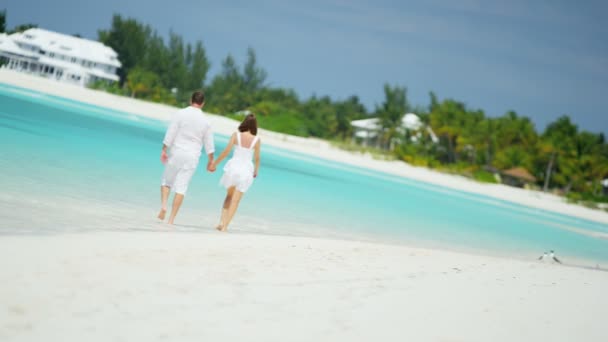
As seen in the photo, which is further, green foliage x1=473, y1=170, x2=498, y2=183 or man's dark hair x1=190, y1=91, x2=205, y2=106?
green foliage x1=473, y1=170, x2=498, y2=183

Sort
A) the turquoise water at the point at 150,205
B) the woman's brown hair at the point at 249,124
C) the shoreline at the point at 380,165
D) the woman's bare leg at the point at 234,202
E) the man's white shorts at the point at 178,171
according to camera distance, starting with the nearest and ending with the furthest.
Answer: the man's white shorts at the point at 178,171
the turquoise water at the point at 150,205
the woman's brown hair at the point at 249,124
the woman's bare leg at the point at 234,202
the shoreline at the point at 380,165

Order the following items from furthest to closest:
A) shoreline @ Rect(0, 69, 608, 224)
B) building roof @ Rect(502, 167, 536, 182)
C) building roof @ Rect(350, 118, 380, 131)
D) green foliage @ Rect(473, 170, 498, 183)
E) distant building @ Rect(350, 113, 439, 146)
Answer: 1. building roof @ Rect(350, 118, 380, 131)
2. distant building @ Rect(350, 113, 439, 146)
3. building roof @ Rect(502, 167, 536, 182)
4. green foliage @ Rect(473, 170, 498, 183)
5. shoreline @ Rect(0, 69, 608, 224)

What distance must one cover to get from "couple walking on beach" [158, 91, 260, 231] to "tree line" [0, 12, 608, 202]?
4810cm

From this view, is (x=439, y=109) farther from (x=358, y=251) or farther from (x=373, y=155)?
(x=358, y=251)

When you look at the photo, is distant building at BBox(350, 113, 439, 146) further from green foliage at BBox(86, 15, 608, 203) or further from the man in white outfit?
the man in white outfit

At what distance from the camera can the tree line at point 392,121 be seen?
179 ft

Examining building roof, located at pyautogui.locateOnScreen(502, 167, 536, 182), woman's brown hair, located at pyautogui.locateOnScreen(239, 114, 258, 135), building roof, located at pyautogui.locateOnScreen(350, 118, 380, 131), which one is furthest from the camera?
building roof, located at pyautogui.locateOnScreen(350, 118, 380, 131)

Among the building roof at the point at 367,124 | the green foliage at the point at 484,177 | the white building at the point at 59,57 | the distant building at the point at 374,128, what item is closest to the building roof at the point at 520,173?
the green foliage at the point at 484,177

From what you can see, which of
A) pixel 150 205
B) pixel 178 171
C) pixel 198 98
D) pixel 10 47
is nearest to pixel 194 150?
pixel 178 171

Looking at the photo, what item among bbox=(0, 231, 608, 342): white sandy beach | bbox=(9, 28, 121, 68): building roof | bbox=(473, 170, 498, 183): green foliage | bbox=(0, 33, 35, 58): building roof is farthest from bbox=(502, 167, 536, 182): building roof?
bbox=(0, 33, 35, 58): building roof

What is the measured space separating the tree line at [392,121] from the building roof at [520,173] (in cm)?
42

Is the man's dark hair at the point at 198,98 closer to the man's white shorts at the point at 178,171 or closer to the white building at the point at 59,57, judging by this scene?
the man's white shorts at the point at 178,171

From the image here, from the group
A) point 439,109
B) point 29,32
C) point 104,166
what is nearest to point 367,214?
point 104,166

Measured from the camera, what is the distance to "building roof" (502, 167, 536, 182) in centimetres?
5609
